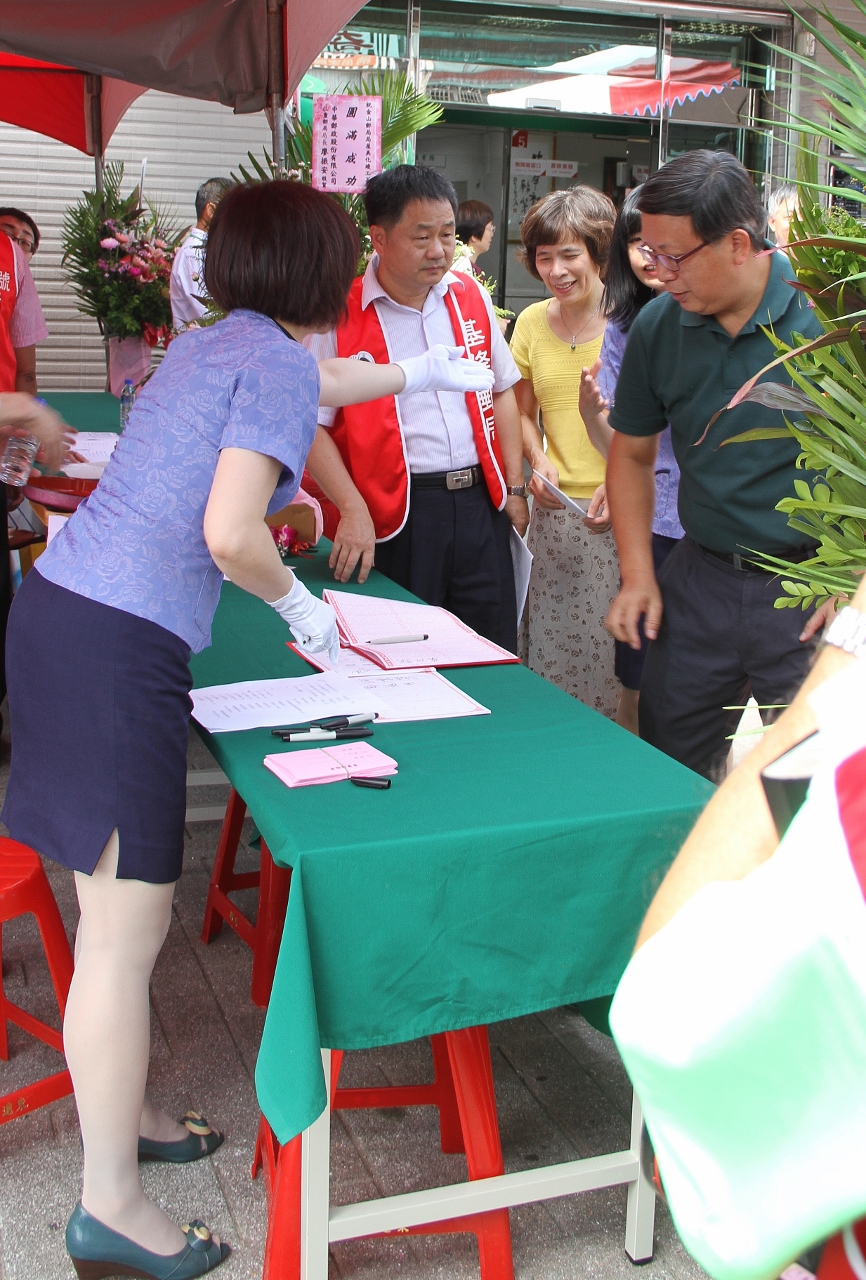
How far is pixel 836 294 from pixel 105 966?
1200mm

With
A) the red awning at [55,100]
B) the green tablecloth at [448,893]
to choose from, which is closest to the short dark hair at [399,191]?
the green tablecloth at [448,893]

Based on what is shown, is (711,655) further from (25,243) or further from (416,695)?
(25,243)

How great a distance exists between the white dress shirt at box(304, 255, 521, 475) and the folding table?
4.15 ft

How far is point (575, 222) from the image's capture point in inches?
123

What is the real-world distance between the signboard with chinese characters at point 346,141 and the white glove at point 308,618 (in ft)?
6.11

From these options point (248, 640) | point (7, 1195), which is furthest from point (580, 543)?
point (7, 1195)

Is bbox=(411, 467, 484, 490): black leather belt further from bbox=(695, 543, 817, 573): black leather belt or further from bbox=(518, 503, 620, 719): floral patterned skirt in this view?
bbox=(695, 543, 817, 573): black leather belt

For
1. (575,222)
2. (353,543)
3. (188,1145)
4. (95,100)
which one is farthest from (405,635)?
(95,100)

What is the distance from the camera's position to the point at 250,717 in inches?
68.9

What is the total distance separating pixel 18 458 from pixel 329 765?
141cm

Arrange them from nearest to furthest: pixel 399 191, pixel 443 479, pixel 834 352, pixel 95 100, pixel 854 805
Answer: pixel 854 805 < pixel 834 352 < pixel 399 191 < pixel 443 479 < pixel 95 100

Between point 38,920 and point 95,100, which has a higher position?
point 95,100

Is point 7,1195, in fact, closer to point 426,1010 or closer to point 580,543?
Answer: point 426,1010

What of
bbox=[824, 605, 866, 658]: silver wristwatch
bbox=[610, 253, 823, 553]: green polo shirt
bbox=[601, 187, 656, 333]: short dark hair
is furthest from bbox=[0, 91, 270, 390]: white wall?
bbox=[824, 605, 866, 658]: silver wristwatch
